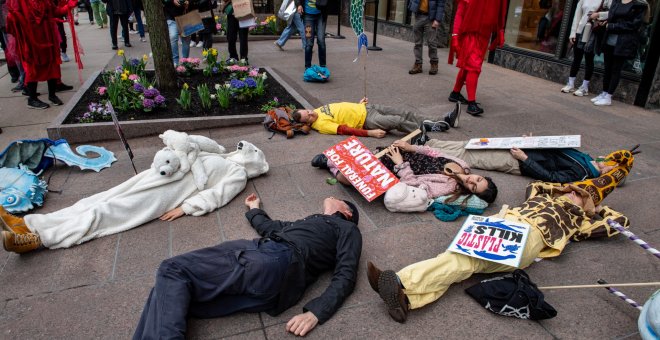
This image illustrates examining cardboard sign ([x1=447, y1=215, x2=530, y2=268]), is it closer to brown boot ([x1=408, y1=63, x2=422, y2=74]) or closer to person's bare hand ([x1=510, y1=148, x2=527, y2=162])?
person's bare hand ([x1=510, y1=148, x2=527, y2=162])

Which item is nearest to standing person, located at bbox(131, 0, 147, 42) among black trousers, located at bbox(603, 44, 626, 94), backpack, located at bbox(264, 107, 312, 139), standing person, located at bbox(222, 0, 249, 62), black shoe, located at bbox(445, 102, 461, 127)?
standing person, located at bbox(222, 0, 249, 62)

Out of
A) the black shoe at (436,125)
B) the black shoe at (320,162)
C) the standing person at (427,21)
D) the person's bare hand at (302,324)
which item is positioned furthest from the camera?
the standing person at (427,21)

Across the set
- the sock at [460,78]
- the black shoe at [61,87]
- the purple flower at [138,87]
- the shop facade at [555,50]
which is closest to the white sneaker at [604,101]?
the shop facade at [555,50]

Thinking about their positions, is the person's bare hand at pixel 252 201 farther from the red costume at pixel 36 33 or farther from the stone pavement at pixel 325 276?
the red costume at pixel 36 33

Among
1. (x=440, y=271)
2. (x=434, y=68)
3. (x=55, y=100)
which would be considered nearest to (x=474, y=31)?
(x=434, y=68)

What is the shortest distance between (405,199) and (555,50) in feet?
21.8

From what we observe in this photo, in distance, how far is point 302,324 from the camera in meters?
2.44

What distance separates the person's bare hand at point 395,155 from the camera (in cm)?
422

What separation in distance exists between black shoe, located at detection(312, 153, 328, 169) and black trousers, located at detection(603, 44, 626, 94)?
511 cm

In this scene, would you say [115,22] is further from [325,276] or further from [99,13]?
[325,276]

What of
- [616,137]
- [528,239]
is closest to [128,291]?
[528,239]

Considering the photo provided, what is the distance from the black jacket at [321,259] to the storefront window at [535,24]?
760cm

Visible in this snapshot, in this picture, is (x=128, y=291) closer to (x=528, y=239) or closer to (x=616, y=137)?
(x=528, y=239)

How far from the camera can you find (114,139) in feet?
17.9
